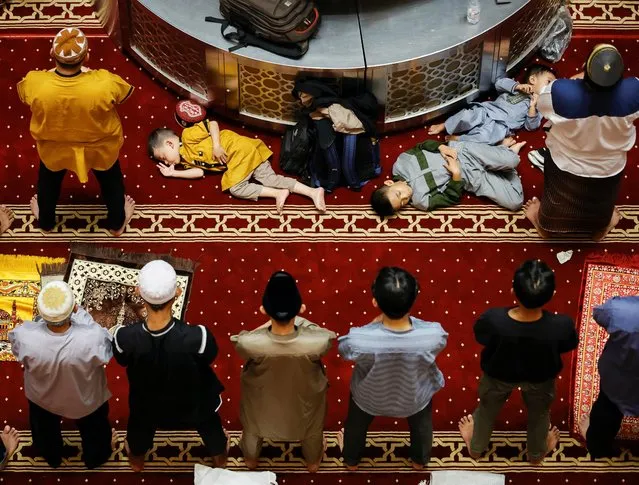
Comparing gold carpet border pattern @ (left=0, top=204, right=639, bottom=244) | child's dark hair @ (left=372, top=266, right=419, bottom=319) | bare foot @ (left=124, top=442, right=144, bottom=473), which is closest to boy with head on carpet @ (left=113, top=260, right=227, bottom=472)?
bare foot @ (left=124, top=442, right=144, bottom=473)

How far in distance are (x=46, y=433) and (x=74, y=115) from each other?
1.42 metres

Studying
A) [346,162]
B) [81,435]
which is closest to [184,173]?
[346,162]

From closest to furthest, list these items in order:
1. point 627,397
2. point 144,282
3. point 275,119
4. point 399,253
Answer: point 144,282 → point 627,397 → point 399,253 → point 275,119

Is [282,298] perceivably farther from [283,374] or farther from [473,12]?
[473,12]

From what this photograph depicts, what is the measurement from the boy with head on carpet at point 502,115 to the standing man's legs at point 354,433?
1.90m

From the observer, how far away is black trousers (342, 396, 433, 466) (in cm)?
505

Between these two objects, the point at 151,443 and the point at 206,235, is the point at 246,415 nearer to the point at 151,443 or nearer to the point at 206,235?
the point at 151,443

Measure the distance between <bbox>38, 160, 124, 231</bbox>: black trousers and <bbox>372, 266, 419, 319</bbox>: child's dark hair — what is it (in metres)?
1.84

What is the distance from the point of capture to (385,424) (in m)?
5.53

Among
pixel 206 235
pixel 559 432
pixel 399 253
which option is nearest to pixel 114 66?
pixel 206 235

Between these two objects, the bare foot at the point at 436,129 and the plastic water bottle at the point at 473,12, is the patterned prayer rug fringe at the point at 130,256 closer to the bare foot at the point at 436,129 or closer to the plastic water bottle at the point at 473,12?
the bare foot at the point at 436,129

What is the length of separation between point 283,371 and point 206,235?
1.50 m

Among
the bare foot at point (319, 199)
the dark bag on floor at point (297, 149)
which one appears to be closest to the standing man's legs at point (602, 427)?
the bare foot at point (319, 199)

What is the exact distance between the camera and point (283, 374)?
4.79 meters
